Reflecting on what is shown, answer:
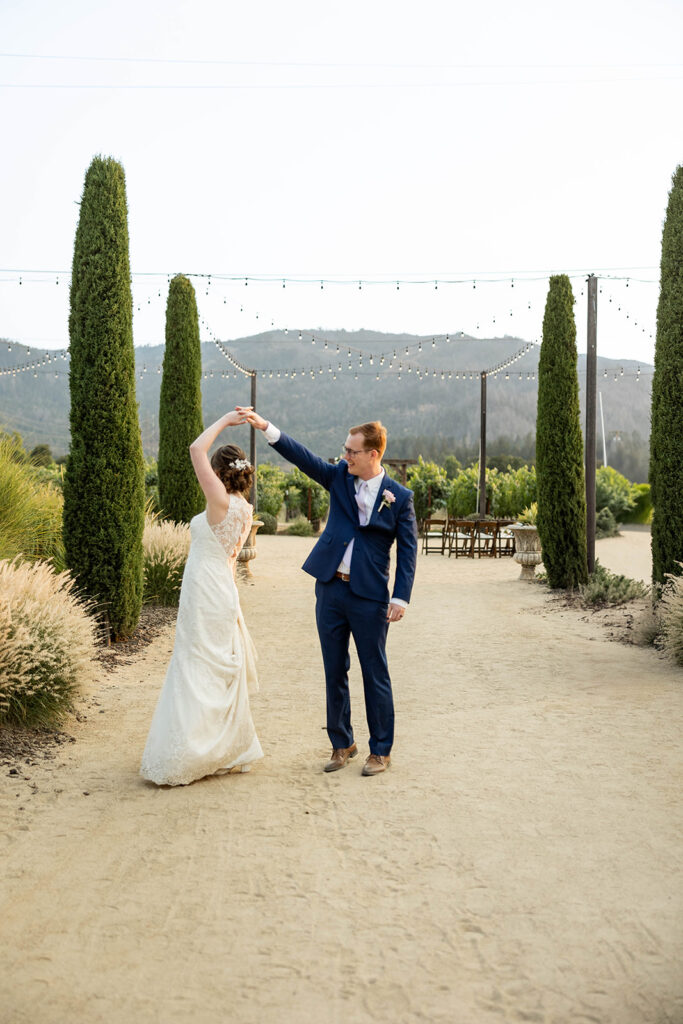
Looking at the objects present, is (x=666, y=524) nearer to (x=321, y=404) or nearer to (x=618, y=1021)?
(x=618, y=1021)

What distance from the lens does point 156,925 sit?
125 inches

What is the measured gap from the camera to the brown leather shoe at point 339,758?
495 cm

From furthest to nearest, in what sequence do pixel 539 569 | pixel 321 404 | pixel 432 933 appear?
pixel 321 404 < pixel 539 569 < pixel 432 933

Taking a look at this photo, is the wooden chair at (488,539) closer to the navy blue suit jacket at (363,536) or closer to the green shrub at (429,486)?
the green shrub at (429,486)

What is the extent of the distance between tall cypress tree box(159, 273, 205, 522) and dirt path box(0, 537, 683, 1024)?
745 cm

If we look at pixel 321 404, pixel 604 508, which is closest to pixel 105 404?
pixel 604 508

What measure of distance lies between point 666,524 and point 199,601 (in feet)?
19.7

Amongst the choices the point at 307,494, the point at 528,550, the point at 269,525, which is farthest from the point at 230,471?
the point at 307,494

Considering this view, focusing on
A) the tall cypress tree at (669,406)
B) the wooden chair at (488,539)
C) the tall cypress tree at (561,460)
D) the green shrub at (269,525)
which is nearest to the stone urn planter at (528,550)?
the tall cypress tree at (561,460)

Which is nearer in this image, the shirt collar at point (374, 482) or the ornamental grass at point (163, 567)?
the shirt collar at point (374, 482)

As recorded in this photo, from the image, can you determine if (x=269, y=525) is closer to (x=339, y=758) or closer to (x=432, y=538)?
(x=432, y=538)

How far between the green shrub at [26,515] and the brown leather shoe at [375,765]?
5.12 m

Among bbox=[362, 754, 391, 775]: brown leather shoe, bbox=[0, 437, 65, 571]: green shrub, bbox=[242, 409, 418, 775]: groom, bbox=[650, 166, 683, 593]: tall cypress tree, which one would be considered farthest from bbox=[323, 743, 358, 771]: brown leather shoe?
bbox=[650, 166, 683, 593]: tall cypress tree

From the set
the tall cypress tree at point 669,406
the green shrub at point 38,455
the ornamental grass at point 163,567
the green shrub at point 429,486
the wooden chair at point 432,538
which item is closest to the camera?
the tall cypress tree at point 669,406
